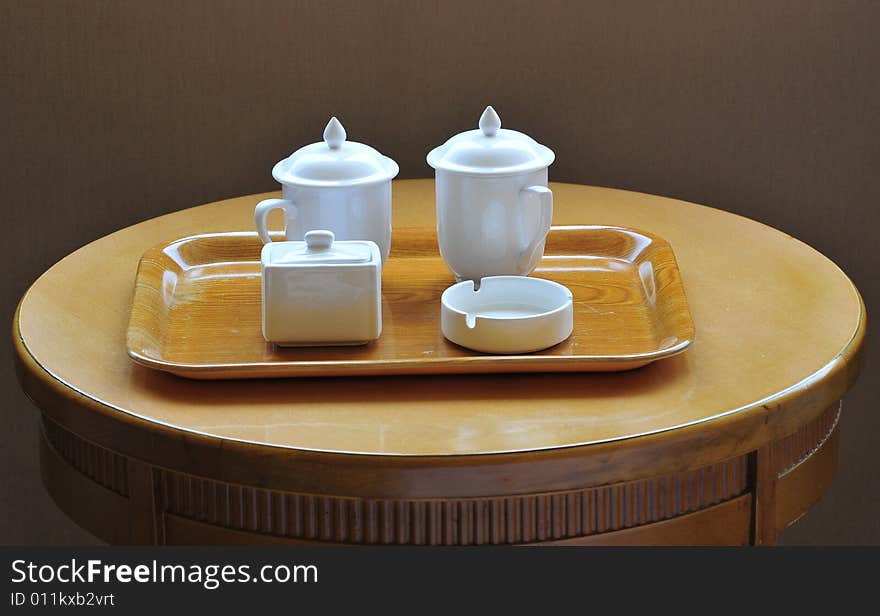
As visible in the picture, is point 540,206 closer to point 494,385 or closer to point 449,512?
point 494,385

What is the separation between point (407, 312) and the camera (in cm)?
96

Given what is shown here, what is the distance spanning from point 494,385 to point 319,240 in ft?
0.57

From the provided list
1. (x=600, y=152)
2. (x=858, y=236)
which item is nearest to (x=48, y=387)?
(x=600, y=152)

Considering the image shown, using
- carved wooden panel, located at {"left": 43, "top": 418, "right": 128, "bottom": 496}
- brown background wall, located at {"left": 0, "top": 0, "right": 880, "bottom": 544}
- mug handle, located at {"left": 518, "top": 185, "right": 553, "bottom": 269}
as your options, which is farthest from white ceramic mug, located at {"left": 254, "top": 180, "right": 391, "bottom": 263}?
brown background wall, located at {"left": 0, "top": 0, "right": 880, "bottom": 544}

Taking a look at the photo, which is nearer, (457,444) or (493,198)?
(457,444)

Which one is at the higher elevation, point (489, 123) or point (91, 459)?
point (489, 123)

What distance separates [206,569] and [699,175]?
0.96 meters

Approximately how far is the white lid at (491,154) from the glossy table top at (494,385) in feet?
0.60

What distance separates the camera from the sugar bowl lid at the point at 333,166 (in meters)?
0.95

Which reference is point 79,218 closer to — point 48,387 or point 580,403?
point 48,387

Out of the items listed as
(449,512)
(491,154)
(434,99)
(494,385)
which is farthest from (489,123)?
(434,99)

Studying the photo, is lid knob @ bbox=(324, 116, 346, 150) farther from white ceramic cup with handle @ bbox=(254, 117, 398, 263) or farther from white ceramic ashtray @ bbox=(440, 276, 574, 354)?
white ceramic ashtray @ bbox=(440, 276, 574, 354)

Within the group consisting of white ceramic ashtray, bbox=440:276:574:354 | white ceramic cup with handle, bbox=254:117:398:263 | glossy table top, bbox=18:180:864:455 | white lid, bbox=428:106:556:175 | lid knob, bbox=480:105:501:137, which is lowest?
glossy table top, bbox=18:180:864:455

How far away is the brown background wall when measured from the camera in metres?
1.44
